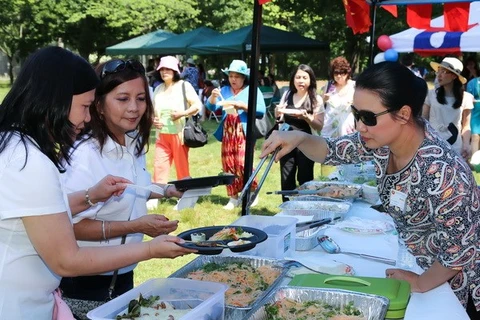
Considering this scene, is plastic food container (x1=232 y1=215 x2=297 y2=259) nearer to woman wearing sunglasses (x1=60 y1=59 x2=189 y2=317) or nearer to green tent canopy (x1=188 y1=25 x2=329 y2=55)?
woman wearing sunglasses (x1=60 y1=59 x2=189 y2=317)

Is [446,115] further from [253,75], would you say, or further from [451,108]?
[253,75]

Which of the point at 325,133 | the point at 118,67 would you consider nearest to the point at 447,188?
the point at 118,67

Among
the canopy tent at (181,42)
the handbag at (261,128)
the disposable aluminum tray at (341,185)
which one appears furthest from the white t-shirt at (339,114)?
the canopy tent at (181,42)

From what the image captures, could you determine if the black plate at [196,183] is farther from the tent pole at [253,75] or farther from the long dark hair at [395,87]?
the tent pole at [253,75]

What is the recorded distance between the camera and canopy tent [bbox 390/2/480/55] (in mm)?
5160

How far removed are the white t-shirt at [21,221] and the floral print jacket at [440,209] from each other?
3.30 ft

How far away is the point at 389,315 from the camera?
1.57 meters

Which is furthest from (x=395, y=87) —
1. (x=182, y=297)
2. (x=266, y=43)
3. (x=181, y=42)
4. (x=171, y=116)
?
→ (x=181, y=42)

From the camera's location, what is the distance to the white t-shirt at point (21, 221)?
1.29 m

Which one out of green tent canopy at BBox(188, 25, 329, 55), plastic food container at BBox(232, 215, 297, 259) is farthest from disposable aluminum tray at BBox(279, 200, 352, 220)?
green tent canopy at BBox(188, 25, 329, 55)

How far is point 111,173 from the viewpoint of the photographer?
78.2 inches

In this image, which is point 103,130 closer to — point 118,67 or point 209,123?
point 118,67

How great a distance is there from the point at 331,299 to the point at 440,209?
0.41 m

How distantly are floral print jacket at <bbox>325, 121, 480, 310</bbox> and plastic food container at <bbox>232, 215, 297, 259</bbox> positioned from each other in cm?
40
